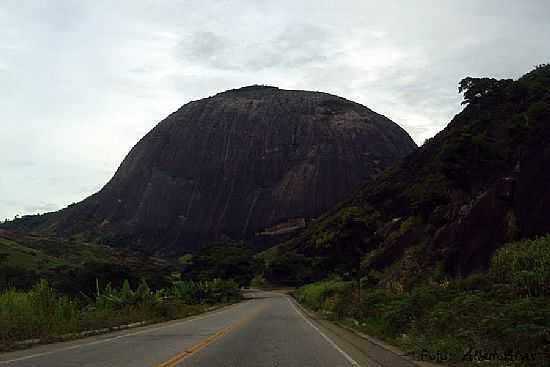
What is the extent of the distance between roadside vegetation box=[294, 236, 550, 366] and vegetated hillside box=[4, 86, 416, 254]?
127798 mm

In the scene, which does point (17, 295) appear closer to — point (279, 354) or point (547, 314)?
point (279, 354)

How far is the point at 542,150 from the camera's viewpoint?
25.4 metres

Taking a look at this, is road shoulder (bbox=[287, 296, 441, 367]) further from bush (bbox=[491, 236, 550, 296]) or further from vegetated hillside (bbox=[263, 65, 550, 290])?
vegetated hillside (bbox=[263, 65, 550, 290])

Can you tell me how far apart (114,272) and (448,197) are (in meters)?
43.7

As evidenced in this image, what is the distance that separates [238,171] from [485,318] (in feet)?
487

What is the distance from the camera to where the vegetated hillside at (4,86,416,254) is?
150 meters

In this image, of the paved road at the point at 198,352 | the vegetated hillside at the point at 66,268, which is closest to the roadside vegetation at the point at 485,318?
the paved road at the point at 198,352

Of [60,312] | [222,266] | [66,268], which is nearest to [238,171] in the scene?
[222,266]

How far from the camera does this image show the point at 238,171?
158500 mm

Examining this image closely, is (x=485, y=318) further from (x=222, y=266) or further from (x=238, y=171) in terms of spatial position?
(x=238, y=171)

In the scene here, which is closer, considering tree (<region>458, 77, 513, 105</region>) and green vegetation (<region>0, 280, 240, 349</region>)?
green vegetation (<region>0, 280, 240, 349</region>)

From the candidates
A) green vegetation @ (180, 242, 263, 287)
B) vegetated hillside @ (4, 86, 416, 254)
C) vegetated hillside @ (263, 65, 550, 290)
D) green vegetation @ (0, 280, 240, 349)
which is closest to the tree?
vegetated hillside @ (263, 65, 550, 290)

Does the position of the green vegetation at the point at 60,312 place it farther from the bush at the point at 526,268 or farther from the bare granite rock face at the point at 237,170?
the bare granite rock face at the point at 237,170

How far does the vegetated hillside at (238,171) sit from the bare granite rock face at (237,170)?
0.92ft
